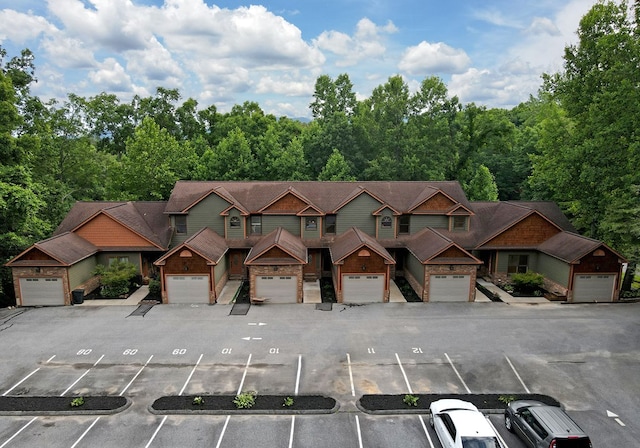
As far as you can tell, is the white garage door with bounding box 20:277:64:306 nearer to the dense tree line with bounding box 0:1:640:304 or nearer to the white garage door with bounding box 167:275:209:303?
the dense tree line with bounding box 0:1:640:304

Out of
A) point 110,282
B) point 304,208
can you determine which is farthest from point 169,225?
point 304,208

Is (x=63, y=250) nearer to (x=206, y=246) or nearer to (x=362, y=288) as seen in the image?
(x=206, y=246)

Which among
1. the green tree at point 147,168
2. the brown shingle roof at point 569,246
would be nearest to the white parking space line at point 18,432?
the green tree at point 147,168

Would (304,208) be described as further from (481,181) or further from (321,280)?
(481,181)

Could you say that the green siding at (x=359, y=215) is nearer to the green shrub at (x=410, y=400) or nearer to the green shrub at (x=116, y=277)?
the green shrub at (x=116, y=277)

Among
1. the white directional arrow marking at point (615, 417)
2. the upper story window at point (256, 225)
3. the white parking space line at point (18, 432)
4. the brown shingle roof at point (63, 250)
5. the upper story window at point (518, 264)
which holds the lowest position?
the white parking space line at point (18, 432)
